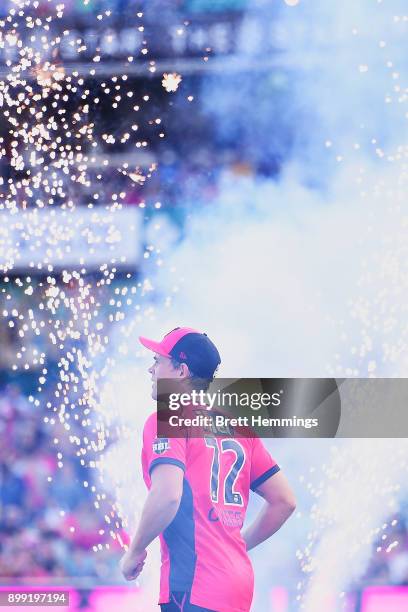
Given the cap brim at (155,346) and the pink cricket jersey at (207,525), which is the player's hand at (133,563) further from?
the cap brim at (155,346)

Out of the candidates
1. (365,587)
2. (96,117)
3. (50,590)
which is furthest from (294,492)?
(96,117)

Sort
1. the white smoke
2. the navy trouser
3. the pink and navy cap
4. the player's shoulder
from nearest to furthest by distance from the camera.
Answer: the navy trouser → the player's shoulder → the pink and navy cap → the white smoke

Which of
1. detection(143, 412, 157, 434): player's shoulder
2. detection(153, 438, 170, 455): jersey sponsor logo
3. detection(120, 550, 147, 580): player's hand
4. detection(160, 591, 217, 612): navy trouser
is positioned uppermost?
detection(143, 412, 157, 434): player's shoulder

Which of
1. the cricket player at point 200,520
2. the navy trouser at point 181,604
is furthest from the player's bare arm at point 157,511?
the navy trouser at point 181,604

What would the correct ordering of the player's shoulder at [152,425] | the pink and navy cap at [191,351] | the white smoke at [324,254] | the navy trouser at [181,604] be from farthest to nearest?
the white smoke at [324,254], the pink and navy cap at [191,351], the player's shoulder at [152,425], the navy trouser at [181,604]

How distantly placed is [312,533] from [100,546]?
60cm

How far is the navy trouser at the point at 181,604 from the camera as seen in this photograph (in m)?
1.84

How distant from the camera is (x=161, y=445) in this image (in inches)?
76.4

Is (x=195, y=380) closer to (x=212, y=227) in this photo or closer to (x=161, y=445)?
(x=161, y=445)

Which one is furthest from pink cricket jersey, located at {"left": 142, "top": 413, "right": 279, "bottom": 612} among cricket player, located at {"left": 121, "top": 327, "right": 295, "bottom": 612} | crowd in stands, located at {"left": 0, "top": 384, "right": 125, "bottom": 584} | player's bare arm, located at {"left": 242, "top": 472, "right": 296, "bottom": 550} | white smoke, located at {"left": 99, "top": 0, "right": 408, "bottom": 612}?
crowd in stands, located at {"left": 0, "top": 384, "right": 125, "bottom": 584}

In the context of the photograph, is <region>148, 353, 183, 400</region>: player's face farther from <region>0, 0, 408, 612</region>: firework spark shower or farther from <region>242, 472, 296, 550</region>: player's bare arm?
<region>242, 472, 296, 550</region>: player's bare arm

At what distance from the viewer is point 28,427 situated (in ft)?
8.70

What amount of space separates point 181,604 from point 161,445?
1.10ft

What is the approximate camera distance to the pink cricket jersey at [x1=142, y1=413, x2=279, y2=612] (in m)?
1.86
